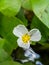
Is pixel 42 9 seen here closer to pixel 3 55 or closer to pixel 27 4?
pixel 27 4

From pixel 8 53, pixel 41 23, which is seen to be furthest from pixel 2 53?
pixel 41 23

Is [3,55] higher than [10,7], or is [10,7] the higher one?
[10,7]

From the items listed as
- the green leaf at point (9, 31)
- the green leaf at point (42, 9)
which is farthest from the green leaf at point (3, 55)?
the green leaf at point (42, 9)

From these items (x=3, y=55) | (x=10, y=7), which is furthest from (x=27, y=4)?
(x=3, y=55)

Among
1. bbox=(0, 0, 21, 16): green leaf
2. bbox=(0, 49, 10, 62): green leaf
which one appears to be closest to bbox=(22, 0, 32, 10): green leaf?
bbox=(0, 0, 21, 16): green leaf

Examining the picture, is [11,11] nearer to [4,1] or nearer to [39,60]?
[4,1]
